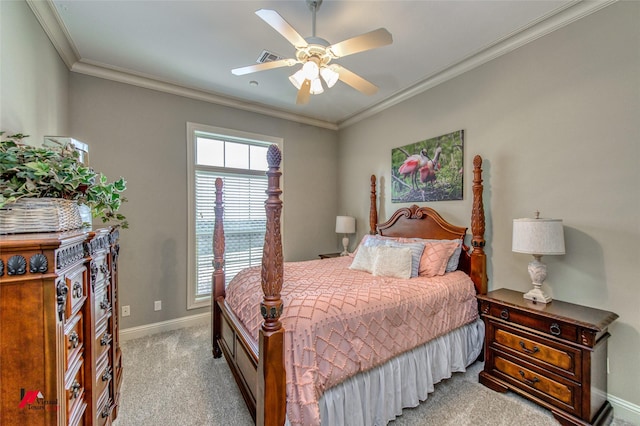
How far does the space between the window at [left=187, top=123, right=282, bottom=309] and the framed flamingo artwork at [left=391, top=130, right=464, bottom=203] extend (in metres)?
1.86

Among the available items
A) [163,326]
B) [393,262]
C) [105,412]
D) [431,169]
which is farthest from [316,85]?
[163,326]

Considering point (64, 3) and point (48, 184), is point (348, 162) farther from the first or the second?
point (48, 184)

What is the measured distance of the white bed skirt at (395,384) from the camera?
165 centimetres

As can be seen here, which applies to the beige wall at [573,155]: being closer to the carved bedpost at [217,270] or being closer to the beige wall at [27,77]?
the carved bedpost at [217,270]

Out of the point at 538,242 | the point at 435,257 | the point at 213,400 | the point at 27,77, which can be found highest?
the point at 27,77

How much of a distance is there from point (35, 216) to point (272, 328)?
1.10 meters

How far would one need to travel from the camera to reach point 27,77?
194 cm

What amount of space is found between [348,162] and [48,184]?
3.89 meters

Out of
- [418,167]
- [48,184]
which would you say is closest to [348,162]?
[418,167]

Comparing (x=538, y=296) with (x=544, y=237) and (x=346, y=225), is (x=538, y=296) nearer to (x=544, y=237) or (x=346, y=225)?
(x=544, y=237)

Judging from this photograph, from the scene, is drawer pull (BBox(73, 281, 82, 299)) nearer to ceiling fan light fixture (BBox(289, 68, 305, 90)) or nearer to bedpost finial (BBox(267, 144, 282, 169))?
bedpost finial (BBox(267, 144, 282, 169))

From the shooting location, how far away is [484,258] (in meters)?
2.56

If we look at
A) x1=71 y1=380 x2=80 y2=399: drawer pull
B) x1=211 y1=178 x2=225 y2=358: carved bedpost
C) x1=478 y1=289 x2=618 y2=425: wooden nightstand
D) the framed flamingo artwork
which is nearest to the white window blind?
x1=211 y1=178 x2=225 y2=358: carved bedpost

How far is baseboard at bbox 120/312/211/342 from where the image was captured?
3066 mm
